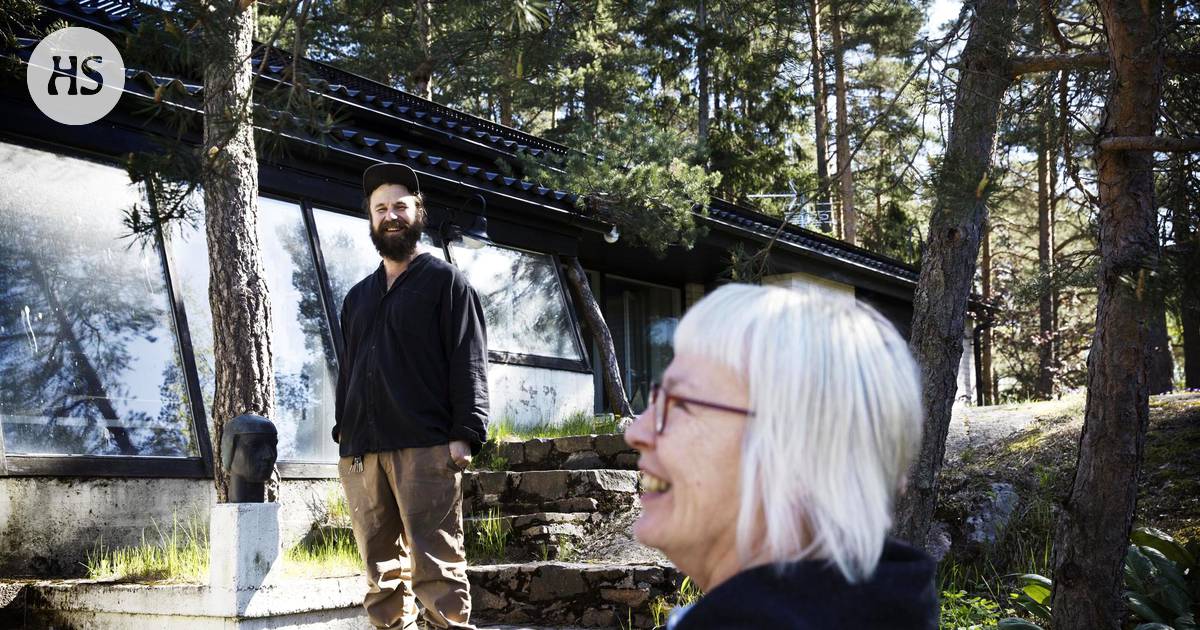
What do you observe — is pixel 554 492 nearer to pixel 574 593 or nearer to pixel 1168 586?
pixel 574 593

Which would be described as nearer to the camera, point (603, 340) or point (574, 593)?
point (574, 593)

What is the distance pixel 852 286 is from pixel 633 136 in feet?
20.5

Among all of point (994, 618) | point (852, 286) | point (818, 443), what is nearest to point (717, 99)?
point (852, 286)

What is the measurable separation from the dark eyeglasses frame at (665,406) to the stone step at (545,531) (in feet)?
16.9

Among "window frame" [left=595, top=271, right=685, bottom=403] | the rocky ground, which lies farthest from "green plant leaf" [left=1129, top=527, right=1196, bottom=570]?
"window frame" [left=595, top=271, right=685, bottom=403]

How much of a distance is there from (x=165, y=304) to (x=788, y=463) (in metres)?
5.78

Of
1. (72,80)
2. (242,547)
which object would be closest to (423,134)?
(72,80)

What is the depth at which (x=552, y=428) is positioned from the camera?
8.44 metres

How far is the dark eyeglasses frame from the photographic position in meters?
1.27

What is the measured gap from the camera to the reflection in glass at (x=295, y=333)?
6.88m

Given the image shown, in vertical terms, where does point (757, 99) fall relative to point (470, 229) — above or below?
above

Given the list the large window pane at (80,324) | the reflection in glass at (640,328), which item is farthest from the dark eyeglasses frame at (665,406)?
the reflection in glass at (640,328)

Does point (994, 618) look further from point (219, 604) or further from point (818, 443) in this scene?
point (818, 443)

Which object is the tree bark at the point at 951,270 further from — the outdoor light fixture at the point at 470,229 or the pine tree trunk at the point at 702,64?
the pine tree trunk at the point at 702,64
